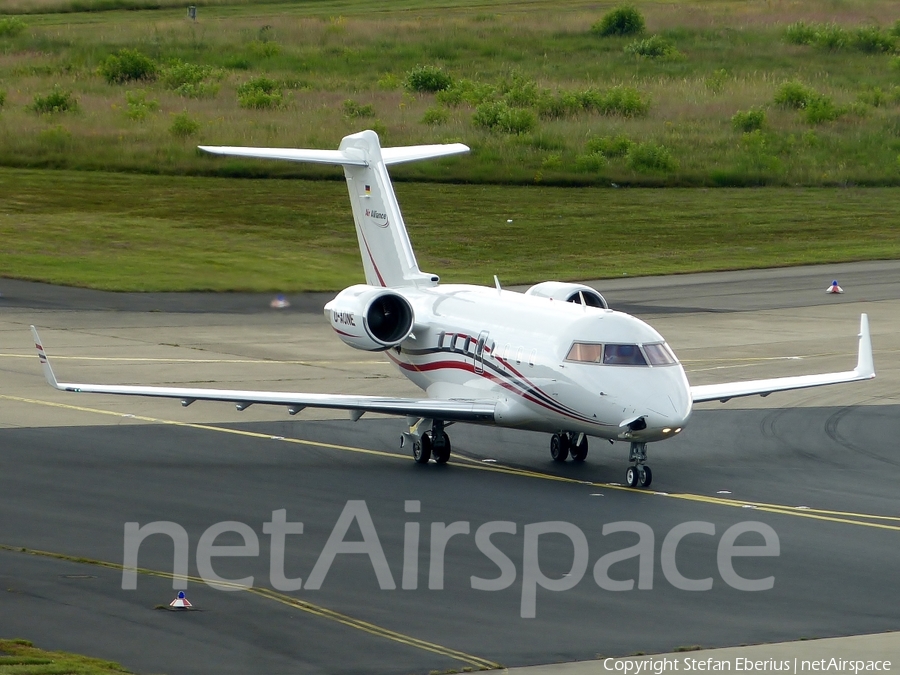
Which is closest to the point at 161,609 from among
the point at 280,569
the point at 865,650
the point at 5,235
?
the point at 280,569

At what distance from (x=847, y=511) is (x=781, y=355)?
16.3 m

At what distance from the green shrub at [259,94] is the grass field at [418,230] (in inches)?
431

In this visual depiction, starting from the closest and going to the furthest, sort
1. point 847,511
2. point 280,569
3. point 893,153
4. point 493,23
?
point 280,569 < point 847,511 < point 893,153 < point 493,23

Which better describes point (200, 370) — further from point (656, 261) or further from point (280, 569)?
point (656, 261)

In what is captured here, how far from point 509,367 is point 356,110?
50914 millimetres

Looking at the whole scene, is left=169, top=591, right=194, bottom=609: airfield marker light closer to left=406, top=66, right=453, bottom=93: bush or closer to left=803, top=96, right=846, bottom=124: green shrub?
left=803, top=96, right=846, bottom=124: green shrub

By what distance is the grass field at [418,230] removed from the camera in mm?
51875

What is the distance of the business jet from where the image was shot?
2438cm

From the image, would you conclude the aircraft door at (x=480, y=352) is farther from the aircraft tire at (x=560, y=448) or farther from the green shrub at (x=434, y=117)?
the green shrub at (x=434, y=117)

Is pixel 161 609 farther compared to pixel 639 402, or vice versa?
pixel 639 402

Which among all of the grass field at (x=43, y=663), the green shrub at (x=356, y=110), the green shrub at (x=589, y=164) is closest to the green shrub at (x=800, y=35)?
the green shrub at (x=589, y=164)

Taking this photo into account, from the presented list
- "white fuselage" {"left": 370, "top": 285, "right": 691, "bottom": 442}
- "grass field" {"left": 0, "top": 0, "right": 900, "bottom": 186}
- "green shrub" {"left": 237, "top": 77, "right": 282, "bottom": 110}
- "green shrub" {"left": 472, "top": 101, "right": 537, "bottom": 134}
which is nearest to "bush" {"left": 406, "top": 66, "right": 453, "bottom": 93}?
"grass field" {"left": 0, "top": 0, "right": 900, "bottom": 186}

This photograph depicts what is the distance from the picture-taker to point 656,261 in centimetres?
5631

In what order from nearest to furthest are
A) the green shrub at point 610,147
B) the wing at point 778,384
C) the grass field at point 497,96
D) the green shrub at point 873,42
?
1. the wing at point 778,384
2. the grass field at point 497,96
3. the green shrub at point 610,147
4. the green shrub at point 873,42
